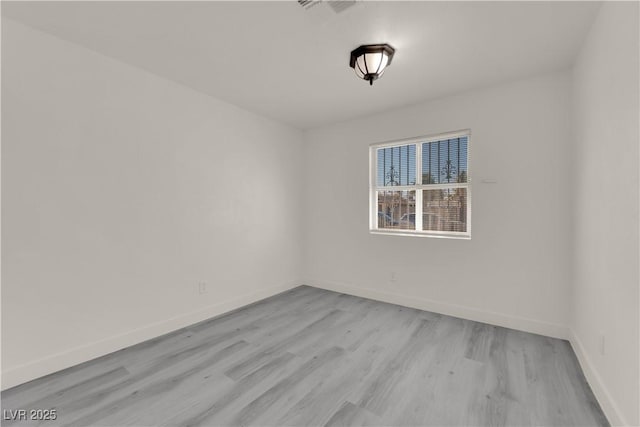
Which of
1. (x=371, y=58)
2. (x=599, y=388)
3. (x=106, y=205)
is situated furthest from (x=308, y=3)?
(x=599, y=388)

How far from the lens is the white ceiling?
187cm

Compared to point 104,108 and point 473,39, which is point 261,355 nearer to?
point 104,108

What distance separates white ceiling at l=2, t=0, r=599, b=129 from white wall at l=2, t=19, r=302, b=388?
0.29 metres

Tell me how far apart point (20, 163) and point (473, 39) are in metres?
3.60

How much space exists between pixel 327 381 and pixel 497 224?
241 centimetres

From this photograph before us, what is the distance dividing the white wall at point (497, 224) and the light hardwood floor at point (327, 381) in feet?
1.19

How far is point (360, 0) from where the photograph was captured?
5.83 ft

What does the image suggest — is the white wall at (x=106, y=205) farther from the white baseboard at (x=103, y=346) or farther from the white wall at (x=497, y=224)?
the white wall at (x=497, y=224)

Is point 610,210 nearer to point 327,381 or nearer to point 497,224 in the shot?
point 497,224

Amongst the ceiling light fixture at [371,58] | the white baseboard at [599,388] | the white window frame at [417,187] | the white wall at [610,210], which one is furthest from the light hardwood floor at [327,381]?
the ceiling light fixture at [371,58]

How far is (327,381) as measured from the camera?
2.03 meters

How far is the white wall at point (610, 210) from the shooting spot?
4.59 feet

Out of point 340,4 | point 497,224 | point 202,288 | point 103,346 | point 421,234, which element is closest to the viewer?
point 340,4

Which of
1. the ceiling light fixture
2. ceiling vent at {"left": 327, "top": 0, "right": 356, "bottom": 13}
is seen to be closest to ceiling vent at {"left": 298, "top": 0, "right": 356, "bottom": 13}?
ceiling vent at {"left": 327, "top": 0, "right": 356, "bottom": 13}
